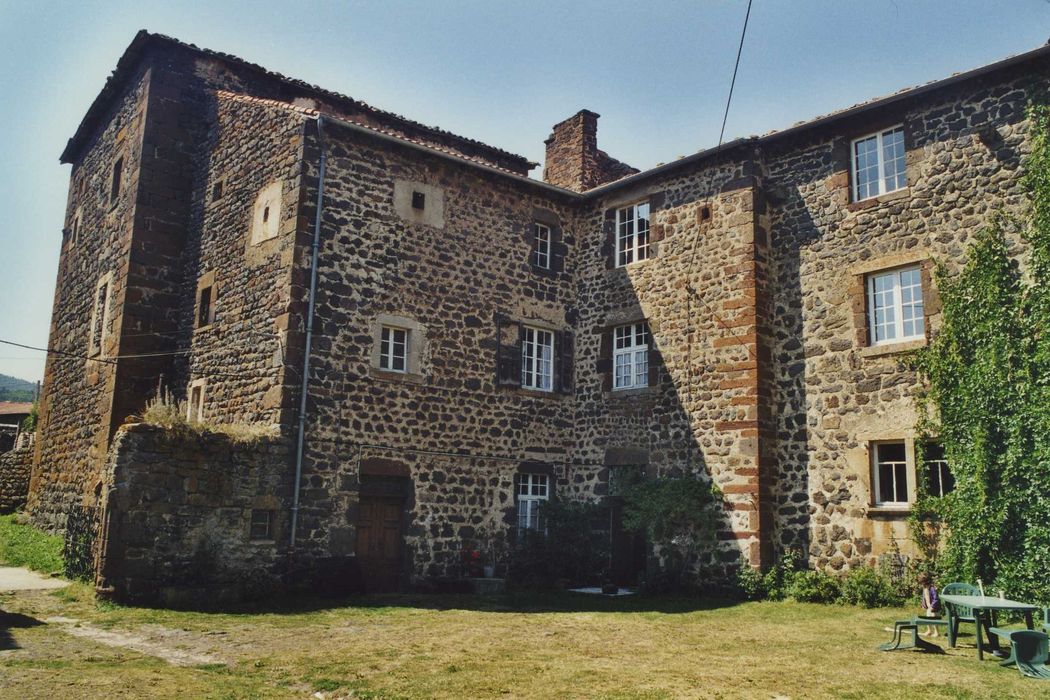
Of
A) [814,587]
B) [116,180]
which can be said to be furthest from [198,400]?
[814,587]

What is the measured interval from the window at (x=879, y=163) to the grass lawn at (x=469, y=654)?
6106 millimetres

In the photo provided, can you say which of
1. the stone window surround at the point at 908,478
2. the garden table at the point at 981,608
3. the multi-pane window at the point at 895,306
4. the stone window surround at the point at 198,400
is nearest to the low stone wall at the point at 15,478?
the stone window surround at the point at 198,400

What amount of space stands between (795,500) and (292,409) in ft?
25.4

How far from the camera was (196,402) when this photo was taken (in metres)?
15.3

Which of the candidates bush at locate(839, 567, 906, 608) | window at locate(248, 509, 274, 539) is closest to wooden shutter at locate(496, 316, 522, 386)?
window at locate(248, 509, 274, 539)

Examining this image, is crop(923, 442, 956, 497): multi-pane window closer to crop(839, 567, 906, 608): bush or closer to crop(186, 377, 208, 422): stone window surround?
crop(839, 567, 906, 608): bush

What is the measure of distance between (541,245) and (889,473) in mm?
7606

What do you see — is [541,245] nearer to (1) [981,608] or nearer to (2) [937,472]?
(2) [937,472]

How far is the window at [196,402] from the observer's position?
15094mm

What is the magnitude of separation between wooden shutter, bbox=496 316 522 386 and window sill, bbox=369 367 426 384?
65.6 inches

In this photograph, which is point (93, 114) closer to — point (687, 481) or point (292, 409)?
point (292, 409)

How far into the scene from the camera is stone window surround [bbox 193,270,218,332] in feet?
50.6

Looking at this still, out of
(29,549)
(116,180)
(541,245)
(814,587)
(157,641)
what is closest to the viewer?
(157,641)

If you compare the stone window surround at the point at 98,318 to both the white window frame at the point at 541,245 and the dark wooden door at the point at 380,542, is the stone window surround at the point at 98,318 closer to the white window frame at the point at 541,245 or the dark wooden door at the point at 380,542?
the dark wooden door at the point at 380,542
